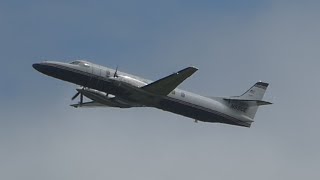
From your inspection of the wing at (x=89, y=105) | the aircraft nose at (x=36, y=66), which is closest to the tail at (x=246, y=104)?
the wing at (x=89, y=105)

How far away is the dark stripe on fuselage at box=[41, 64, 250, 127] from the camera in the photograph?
111125mm

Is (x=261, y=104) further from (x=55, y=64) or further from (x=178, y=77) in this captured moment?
(x=55, y=64)

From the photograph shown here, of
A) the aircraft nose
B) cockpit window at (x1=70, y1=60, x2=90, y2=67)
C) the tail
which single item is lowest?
the aircraft nose

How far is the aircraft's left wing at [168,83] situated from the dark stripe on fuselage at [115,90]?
4.92 feet

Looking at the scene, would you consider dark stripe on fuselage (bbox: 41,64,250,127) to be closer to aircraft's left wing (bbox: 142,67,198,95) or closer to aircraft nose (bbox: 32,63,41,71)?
aircraft nose (bbox: 32,63,41,71)

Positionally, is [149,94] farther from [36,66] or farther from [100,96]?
[36,66]

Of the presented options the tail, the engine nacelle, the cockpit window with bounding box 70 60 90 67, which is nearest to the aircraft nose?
the cockpit window with bounding box 70 60 90 67

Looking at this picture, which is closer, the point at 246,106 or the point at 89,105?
the point at 246,106

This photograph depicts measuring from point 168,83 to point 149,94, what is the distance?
2.80m

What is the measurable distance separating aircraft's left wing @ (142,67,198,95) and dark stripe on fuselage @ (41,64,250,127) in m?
1.50

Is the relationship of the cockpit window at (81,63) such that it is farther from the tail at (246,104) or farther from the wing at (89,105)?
the tail at (246,104)

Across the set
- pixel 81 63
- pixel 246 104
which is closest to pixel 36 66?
pixel 81 63

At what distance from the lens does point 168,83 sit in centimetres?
11100

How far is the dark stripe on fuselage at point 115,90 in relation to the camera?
365ft
